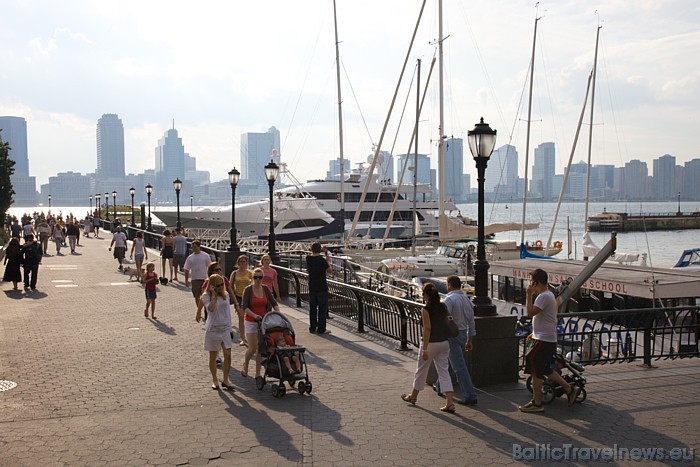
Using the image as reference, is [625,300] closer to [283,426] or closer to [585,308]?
[585,308]

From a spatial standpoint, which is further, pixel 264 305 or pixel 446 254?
pixel 446 254

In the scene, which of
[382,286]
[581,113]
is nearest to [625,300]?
[382,286]

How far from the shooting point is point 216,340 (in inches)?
388

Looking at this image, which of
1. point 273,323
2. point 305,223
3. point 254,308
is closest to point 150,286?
point 254,308

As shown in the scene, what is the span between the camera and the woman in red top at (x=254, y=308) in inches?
408

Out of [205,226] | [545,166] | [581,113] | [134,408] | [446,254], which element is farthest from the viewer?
[545,166]

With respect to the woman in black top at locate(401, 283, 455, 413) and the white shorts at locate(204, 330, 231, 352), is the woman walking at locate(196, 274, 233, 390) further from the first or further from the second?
the woman in black top at locate(401, 283, 455, 413)

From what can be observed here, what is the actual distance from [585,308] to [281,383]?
444 inches

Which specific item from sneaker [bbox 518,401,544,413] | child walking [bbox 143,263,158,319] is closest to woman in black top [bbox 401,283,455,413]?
sneaker [bbox 518,401,544,413]

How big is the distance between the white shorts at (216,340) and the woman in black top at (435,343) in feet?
9.01

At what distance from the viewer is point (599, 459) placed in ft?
23.1

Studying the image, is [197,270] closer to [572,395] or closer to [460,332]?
[460,332]

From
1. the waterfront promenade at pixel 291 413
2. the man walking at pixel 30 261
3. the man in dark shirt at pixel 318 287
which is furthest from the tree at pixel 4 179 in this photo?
the man in dark shirt at pixel 318 287

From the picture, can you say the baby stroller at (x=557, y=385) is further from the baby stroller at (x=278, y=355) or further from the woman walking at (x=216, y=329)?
the woman walking at (x=216, y=329)
